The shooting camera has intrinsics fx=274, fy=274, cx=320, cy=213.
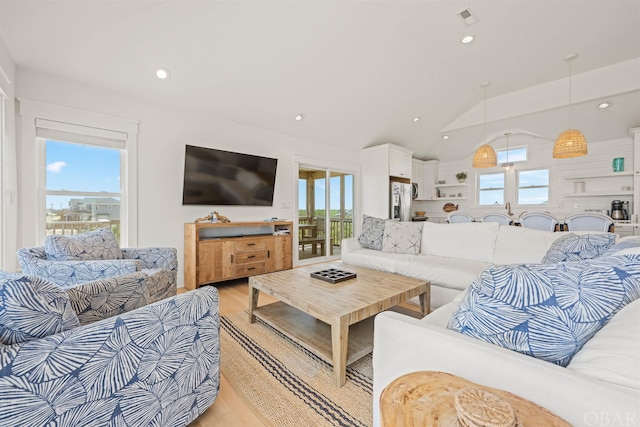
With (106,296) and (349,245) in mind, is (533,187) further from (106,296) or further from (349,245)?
(106,296)

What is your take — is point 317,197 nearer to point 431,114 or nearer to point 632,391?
point 431,114

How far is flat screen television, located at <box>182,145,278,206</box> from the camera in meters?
3.70

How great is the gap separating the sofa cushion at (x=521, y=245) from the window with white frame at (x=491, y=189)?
12.7 ft

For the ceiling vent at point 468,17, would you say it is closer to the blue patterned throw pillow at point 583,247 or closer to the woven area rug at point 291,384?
the blue patterned throw pillow at point 583,247

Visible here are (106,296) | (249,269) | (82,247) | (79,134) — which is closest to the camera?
(106,296)

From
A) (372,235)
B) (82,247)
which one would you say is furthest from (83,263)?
(372,235)

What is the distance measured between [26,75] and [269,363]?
142 inches

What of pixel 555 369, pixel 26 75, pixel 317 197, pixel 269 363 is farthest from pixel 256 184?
pixel 555 369

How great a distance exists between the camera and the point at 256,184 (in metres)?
4.37

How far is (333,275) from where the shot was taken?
2.47 m

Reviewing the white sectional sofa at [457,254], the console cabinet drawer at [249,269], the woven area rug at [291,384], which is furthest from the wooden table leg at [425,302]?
the console cabinet drawer at [249,269]

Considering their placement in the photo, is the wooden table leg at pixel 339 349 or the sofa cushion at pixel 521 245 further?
the sofa cushion at pixel 521 245

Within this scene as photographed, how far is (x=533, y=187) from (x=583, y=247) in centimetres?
495

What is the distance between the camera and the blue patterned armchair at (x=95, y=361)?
2.68 ft
